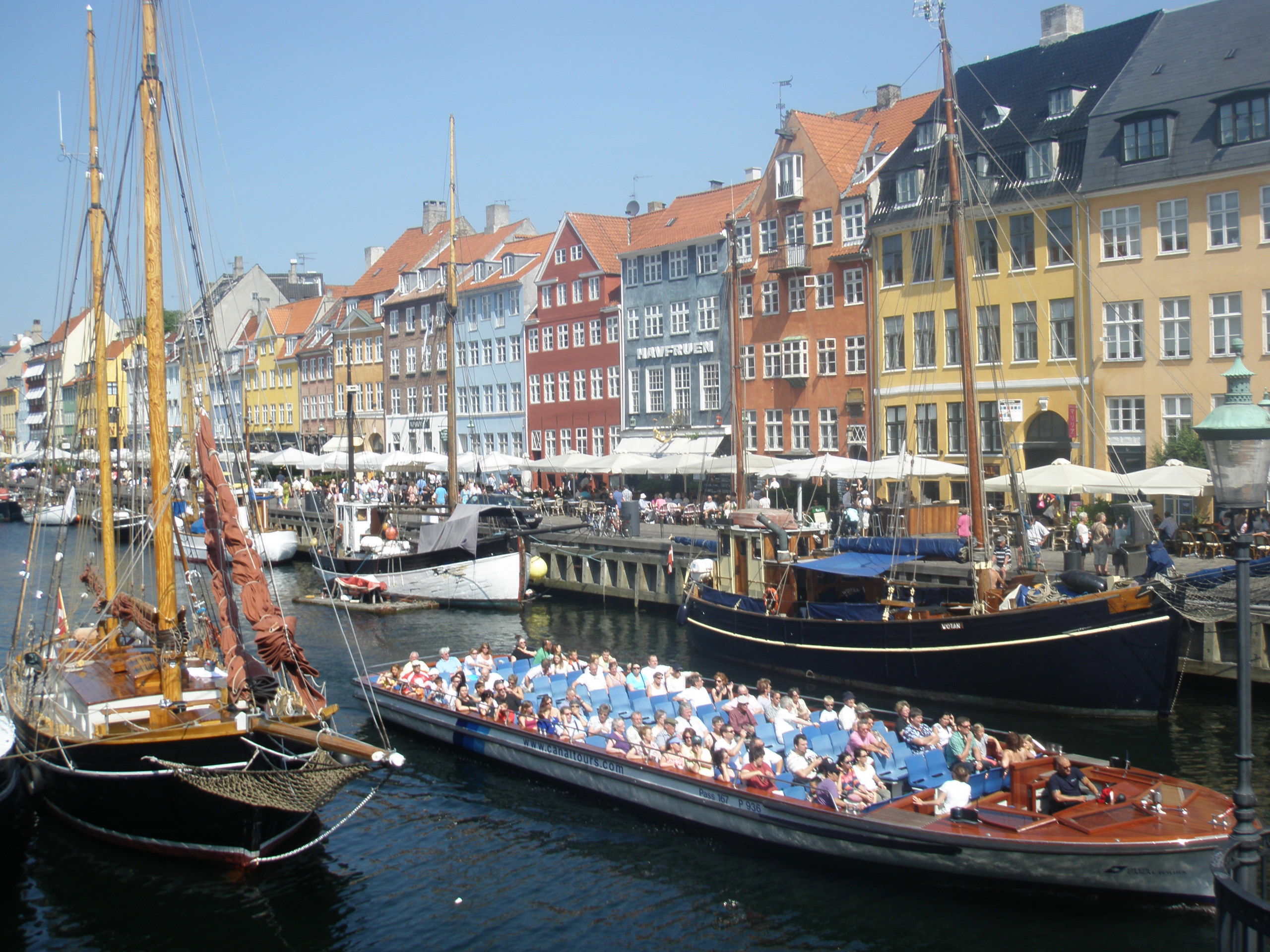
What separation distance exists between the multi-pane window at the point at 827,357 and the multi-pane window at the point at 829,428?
1412mm

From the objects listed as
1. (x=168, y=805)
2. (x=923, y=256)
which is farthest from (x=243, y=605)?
(x=923, y=256)

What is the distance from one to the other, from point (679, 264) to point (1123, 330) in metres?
21.6

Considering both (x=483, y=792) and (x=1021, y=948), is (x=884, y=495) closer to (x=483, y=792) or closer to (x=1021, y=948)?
(x=483, y=792)

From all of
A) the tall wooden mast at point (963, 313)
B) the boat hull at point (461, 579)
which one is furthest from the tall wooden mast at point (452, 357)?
the tall wooden mast at point (963, 313)

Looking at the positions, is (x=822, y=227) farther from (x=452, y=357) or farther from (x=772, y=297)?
(x=452, y=357)

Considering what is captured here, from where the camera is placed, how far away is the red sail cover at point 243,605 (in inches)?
573

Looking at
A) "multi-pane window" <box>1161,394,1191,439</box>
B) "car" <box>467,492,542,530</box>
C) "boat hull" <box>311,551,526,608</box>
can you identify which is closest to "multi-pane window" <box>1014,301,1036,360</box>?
"multi-pane window" <box>1161,394,1191,439</box>

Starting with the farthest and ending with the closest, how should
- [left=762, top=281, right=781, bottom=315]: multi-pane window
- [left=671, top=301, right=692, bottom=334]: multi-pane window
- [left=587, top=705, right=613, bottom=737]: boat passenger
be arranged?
[left=671, top=301, right=692, bottom=334]: multi-pane window, [left=762, top=281, right=781, bottom=315]: multi-pane window, [left=587, top=705, right=613, bottom=737]: boat passenger

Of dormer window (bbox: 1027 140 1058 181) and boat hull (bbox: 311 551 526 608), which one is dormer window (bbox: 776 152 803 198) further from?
boat hull (bbox: 311 551 526 608)

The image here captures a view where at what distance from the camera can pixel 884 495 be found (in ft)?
129

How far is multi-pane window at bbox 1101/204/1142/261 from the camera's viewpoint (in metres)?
35.4

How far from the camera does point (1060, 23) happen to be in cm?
4191

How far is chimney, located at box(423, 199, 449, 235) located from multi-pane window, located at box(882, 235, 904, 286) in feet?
143

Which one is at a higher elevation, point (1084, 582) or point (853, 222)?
point (853, 222)
